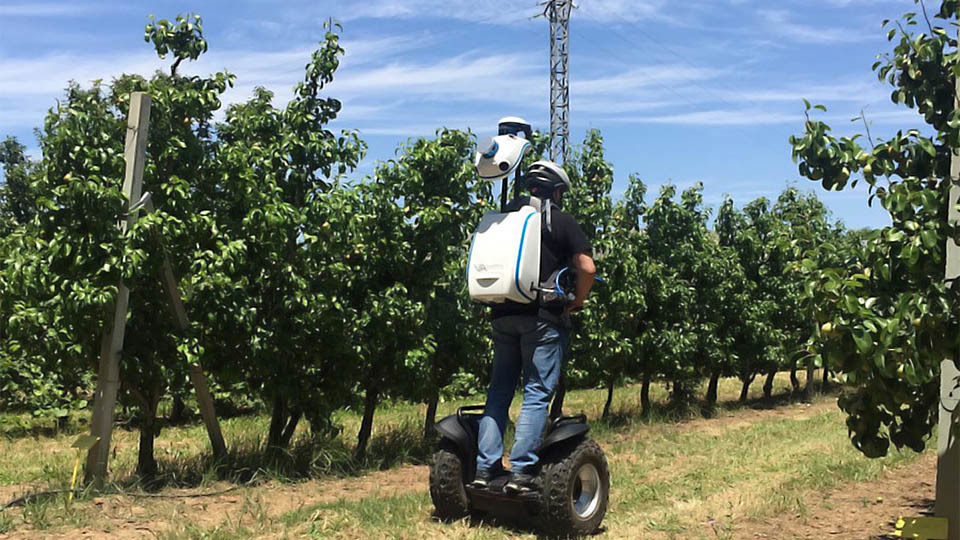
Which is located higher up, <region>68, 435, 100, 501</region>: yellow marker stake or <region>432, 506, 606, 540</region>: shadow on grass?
<region>68, 435, 100, 501</region>: yellow marker stake

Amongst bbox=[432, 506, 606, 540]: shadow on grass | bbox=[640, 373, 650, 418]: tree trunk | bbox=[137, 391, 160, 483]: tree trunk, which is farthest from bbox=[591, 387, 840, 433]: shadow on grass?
bbox=[432, 506, 606, 540]: shadow on grass

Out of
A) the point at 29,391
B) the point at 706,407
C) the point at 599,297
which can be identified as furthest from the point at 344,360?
the point at 706,407

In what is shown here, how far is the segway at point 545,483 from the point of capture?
16.0ft

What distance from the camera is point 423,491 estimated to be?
272 inches

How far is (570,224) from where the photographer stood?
5.21 meters

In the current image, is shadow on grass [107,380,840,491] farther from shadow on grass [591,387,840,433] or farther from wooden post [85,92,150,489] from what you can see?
shadow on grass [591,387,840,433]

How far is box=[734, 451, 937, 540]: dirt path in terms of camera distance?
17.2 feet

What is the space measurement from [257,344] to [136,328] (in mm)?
1017

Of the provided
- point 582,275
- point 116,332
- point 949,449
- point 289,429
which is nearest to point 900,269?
point 949,449

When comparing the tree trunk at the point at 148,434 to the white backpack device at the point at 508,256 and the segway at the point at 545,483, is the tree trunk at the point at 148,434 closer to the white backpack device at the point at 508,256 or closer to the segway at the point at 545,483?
the segway at the point at 545,483

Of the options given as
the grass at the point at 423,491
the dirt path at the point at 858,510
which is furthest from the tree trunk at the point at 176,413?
the dirt path at the point at 858,510

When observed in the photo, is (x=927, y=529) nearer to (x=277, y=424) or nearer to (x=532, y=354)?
(x=532, y=354)

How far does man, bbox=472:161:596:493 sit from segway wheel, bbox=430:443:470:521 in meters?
0.14

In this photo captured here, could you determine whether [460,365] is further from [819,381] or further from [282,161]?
[819,381]
